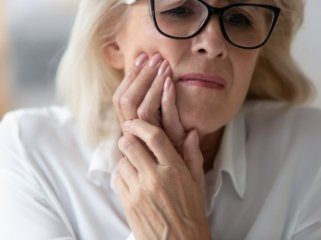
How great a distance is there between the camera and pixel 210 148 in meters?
1.46

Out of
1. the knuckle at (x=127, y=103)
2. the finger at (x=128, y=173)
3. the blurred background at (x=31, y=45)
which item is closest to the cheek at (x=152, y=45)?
the knuckle at (x=127, y=103)

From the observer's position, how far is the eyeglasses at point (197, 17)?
46.0 inches

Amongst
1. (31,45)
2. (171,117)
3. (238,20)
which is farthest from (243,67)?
(31,45)

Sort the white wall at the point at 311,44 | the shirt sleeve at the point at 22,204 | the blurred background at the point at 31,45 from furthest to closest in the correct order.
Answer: the blurred background at the point at 31,45
the white wall at the point at 311,44
the shirt sleeve at the point at 22,204

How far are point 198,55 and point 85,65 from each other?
0.39 m

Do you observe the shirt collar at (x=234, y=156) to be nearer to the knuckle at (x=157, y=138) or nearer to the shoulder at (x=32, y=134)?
the knuckle at (x=157, y=138)

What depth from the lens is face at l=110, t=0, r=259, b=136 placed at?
1177 mm

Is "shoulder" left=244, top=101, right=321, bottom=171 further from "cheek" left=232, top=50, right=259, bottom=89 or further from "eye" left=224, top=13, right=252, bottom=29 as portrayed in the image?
"eye" left=224, top=13, right=252, bottom=29

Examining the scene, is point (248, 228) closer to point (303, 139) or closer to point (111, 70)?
point (303, 139)

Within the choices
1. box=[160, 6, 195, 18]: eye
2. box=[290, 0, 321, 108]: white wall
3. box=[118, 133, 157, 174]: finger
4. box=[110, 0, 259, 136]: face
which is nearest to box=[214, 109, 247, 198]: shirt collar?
box=[110, 0, 259, 136]: face

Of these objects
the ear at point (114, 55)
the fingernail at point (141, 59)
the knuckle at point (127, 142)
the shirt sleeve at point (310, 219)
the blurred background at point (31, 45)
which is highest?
the blurred background at point (31, 45)

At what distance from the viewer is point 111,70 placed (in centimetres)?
147

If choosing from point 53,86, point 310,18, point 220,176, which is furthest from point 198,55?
point 53,86

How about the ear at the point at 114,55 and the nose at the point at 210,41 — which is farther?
the ear at the point at 114,55
